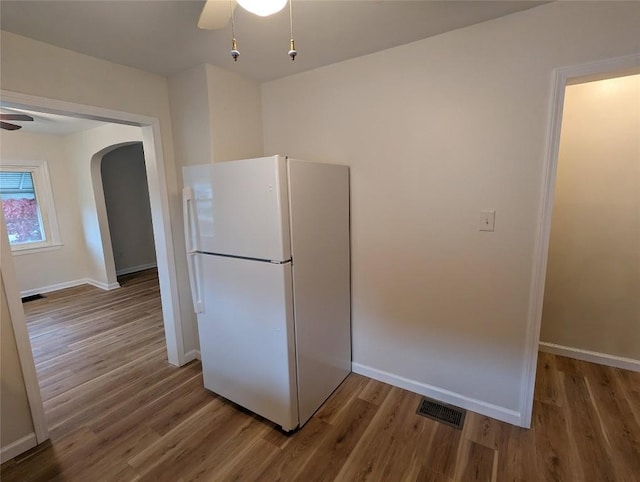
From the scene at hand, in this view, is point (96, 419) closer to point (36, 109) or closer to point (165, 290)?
point (165, 290)

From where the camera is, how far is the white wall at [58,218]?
172 inches

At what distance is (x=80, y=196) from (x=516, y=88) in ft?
19.7

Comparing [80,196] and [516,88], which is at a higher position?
[516,88]

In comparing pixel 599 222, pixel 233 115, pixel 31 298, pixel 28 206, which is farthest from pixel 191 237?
pixel 28 206

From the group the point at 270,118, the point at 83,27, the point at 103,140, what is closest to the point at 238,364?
the point at 270,118

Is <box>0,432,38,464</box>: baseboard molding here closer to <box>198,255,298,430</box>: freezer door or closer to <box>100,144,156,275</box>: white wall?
<box>198,255,298,430</box>: freezer door

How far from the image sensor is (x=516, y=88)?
5.55ft

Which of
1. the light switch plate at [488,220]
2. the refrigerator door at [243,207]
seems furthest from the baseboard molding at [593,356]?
the refrigerator door at [243,207]

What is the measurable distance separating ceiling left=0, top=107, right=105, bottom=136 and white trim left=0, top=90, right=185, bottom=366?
1.85m

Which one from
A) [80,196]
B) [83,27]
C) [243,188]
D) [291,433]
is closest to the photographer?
[83,27]

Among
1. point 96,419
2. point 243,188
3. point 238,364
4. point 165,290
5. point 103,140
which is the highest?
point 103,140

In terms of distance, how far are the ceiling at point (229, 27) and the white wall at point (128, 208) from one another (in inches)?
165

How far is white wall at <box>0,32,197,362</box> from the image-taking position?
1.74 metres

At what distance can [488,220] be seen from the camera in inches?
72.8
